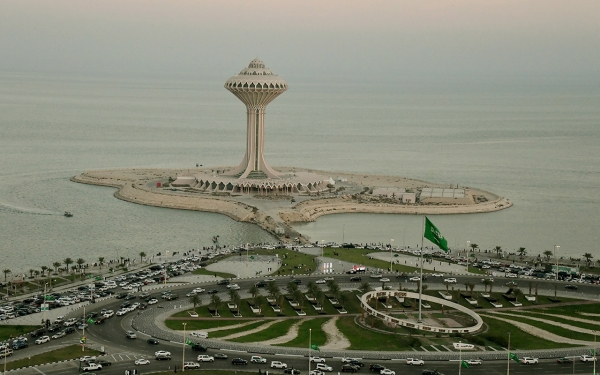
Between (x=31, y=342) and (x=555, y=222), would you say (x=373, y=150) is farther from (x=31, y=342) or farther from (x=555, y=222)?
(x=31, y=342)

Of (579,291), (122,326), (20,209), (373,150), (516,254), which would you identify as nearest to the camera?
(122,326)

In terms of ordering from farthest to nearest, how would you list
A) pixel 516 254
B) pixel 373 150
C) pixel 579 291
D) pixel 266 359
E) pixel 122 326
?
pixel 373 150 → pixel 516 254 → pixel 579 291 → pixel 122 326 → pixel 266 359

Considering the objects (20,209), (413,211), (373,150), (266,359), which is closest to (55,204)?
(20,209)

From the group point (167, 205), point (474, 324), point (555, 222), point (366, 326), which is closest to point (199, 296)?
point (366, 326)

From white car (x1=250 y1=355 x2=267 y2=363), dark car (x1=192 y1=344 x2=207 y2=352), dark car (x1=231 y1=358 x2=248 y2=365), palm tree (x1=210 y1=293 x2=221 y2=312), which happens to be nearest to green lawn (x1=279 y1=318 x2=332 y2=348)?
white car (x1=250 y1=355 x2=267 y2=363)

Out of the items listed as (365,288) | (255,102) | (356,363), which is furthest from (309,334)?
(255,102)

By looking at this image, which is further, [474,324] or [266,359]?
[474,324]
